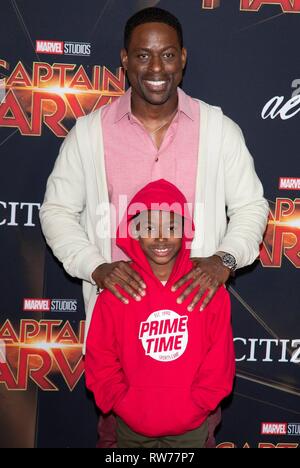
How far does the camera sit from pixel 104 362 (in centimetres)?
183

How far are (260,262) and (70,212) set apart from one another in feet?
2.82

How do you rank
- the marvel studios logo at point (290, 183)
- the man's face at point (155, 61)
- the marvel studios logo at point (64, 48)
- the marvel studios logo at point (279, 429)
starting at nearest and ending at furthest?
the man's face at point (155, 61) < the marvel studios logo at point (64, 48) < the marvel studios logo at point (290, 183) < the marvel studios logo at point (279, 429)

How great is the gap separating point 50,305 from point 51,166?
53cm

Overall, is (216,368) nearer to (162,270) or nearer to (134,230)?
(162,270)

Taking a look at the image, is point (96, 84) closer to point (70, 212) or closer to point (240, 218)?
point (70, 212)

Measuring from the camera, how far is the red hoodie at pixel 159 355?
Answer: 179cm

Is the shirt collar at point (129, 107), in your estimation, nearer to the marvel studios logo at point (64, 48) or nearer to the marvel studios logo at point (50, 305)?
the marvel studios logo at point (64, 48)

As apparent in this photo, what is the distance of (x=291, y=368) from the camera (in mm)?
2662

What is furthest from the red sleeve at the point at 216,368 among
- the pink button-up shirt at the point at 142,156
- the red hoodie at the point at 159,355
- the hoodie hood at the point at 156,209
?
the pink button-up shirt at the point at 142,156

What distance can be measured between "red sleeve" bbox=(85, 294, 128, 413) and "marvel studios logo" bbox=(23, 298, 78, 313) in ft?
2.51

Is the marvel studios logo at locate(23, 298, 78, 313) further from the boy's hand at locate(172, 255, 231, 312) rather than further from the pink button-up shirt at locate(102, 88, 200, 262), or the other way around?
the boy's hand at locate(172, 255, 231, 312)

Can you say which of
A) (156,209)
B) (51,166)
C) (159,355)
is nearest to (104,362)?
(159,355)

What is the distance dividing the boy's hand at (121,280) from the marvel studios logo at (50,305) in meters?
0.76

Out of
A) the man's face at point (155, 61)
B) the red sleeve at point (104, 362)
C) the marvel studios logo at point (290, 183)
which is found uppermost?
the man's face at point (155, 61)
